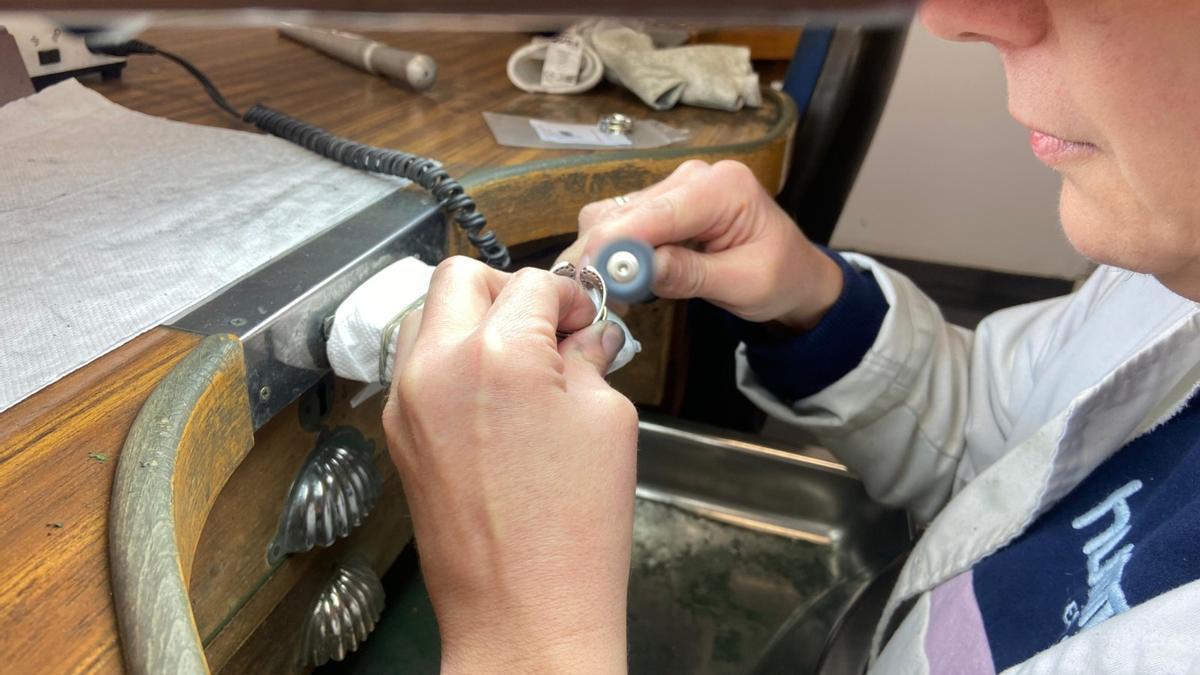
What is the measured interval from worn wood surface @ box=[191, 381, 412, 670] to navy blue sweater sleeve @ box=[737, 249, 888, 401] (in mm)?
357

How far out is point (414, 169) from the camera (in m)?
0.60

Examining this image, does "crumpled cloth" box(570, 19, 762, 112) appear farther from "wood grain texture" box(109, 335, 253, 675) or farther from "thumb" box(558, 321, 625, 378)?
"wood grain texture" box(109, 335, 253, 675)

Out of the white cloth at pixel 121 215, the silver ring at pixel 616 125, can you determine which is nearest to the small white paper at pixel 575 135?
the silver ring at pixel 616 125

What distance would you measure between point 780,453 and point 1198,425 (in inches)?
13.3

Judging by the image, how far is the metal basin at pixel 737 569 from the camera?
2.06 ft

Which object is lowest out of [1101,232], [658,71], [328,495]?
[328,495]

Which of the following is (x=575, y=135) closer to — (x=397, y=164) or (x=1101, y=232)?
(x=397, y=164)

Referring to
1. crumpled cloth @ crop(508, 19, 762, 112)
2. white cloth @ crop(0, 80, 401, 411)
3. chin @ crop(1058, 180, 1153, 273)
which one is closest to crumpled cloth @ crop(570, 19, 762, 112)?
crumpled cloth @ crop(508, 19, 762, 112)

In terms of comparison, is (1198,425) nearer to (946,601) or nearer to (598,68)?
(946,601)

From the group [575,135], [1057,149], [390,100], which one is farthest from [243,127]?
[1057,149]

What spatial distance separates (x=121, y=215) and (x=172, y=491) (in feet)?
0.92

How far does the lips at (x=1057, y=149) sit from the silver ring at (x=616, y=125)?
0.57 meters

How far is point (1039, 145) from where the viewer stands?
1.15 feet

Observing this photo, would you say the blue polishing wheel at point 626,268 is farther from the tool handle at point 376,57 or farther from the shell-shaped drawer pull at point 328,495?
the tool handle at point 376,57
